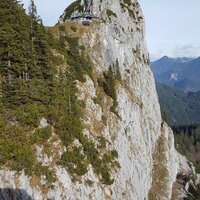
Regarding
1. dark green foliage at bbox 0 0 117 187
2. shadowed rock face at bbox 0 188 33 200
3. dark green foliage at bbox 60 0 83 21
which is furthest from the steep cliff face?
dark green foliage at bbox 60 0 83 21

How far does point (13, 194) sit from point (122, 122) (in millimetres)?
43135

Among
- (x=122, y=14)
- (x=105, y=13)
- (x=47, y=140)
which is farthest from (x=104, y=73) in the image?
(x=47, y=140)

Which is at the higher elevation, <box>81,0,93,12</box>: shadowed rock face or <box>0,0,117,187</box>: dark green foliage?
<box>81,0,93,12</box>: shadowed rock face

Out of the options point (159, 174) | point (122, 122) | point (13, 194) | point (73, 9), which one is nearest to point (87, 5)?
point (73, 9)

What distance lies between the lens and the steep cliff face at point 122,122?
4941 centimetres

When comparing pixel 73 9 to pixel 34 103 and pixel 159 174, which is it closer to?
pixel 159 174

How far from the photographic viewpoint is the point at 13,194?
129ft

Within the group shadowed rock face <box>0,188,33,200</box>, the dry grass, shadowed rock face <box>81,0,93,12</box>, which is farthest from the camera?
shadowed rock face <box>81,0,93,12</box>

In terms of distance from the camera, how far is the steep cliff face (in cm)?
4941

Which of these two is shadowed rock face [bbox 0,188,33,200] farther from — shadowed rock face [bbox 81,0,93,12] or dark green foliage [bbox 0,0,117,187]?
shadowed rock face [bbox 81,0,93,12]

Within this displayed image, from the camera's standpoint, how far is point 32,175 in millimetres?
42625

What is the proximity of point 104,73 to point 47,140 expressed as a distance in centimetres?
3803

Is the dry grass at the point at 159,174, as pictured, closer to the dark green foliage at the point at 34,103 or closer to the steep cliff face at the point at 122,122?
the steep cliff face at the point at 122,122

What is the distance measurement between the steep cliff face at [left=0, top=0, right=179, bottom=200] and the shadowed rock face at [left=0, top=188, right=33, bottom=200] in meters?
0.17
